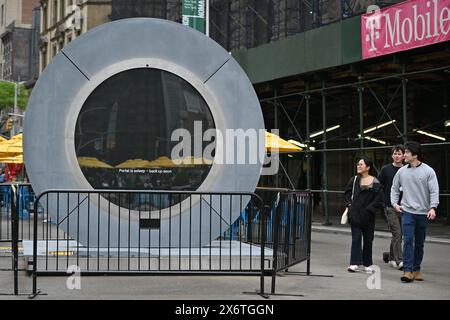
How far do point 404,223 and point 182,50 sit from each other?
405 cm

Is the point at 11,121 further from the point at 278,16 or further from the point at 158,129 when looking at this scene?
the point at 158,129

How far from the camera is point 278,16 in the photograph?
87.9 ft

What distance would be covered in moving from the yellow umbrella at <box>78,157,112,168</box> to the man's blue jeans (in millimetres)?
4217

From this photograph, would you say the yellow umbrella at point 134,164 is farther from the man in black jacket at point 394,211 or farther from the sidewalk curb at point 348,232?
the sidewalk curb at point 348,232

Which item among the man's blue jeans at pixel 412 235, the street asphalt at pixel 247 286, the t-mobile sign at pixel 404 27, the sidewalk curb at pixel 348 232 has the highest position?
the t-mobile sign at pixel 404 27

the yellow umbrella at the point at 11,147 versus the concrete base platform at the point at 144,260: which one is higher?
the yellow umbrella at the point at 11,147

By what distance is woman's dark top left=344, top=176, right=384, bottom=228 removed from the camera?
438 inches

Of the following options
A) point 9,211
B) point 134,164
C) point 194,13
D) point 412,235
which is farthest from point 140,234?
point 194,13

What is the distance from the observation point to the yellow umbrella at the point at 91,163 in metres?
10.9

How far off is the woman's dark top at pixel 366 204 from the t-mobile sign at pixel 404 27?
276 inches

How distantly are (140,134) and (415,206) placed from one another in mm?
3962

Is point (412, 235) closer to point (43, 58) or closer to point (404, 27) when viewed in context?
point (404, 27)

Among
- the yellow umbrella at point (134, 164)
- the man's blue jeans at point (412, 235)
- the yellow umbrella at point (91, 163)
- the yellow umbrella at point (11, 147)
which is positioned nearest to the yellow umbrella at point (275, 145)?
the yellow umbrella at point (11, 147)
